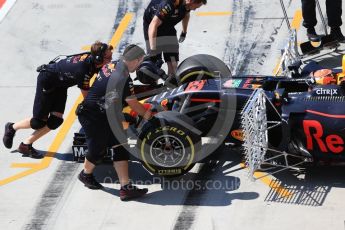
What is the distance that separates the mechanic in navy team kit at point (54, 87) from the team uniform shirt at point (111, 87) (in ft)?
1.41

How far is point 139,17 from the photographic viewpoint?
1323 centimetres

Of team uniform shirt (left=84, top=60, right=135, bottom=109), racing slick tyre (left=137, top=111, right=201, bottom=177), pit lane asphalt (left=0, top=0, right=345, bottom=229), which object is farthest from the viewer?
racing slick tyre (left=137, top=111, right=201, bottom=177)

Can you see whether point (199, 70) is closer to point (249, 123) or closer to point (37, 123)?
point (249, 123)

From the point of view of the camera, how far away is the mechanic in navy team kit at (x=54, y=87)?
909 centimetres

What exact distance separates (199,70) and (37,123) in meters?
2.10

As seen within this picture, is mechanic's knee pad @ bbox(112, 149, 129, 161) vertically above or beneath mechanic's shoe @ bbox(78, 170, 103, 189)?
above

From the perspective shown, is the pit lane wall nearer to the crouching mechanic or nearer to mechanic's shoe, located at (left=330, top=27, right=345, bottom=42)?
the crouching mechanic

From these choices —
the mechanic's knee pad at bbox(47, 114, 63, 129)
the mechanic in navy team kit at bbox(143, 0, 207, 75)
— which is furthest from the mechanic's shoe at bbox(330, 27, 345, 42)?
the mechanic's knee pad at bbox(47, 114, 63, 129)

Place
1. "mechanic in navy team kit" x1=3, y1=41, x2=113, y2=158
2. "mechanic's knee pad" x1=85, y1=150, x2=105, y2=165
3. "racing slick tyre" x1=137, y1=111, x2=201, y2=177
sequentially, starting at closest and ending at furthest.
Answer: "racing slick tyre" x1=137, y1=111, x2=201, y2=177
"mechanic's knee pad" x1=85, y1=150, x2=105, y2=165
"mechanic in navy team kit" x1=3, y1=41, x2=113, y2=158

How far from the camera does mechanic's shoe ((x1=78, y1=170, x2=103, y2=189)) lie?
897cm

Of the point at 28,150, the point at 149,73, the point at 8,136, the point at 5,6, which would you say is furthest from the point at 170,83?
the point at 5,6

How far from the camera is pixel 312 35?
11.8 metres

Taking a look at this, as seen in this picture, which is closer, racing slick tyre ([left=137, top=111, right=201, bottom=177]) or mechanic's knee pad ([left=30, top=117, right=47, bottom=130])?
racing slick tyre ([left=137, top=111, right=201, bottom=177])

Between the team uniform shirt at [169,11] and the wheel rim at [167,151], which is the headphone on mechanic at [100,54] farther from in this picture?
the team uniform shirt at [169,11]
